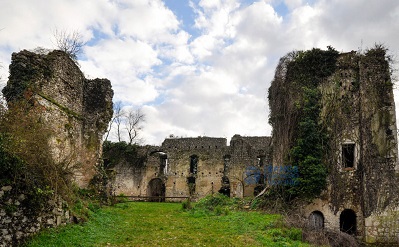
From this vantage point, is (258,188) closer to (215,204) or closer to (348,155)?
(215,204)

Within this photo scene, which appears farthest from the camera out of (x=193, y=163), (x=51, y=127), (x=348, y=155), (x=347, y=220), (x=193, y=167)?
(x=193, y=163)

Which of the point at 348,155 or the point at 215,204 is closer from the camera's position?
the point at 348,155

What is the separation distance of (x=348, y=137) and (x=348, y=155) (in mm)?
1024

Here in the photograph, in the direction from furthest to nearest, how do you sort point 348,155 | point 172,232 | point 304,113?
point 304,113 < point 348,155 < point 172,232

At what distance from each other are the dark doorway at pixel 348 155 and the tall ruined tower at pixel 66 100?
41.6ft

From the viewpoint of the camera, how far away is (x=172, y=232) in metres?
12.2

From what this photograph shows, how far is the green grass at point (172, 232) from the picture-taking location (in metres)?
9.83

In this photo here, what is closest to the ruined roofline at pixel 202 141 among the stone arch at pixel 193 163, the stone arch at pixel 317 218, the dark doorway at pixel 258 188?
the stone arch at pixel 193 163

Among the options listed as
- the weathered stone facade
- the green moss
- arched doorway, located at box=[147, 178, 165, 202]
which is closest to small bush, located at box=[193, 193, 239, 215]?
the green moss

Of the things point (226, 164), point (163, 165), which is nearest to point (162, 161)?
point (163, 165)

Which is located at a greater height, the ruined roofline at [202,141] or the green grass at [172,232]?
the ruined roofline at [202,141]

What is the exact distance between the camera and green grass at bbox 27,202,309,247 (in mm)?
9828

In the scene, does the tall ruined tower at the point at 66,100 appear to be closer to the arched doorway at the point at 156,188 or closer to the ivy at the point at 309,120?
the ivy at the point at 309,120

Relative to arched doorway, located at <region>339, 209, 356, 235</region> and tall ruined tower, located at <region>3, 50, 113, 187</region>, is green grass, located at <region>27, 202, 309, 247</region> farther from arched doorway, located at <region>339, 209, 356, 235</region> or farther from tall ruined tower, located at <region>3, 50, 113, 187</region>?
arched doorway, located at <region>339, 209, 356, 235</region>
